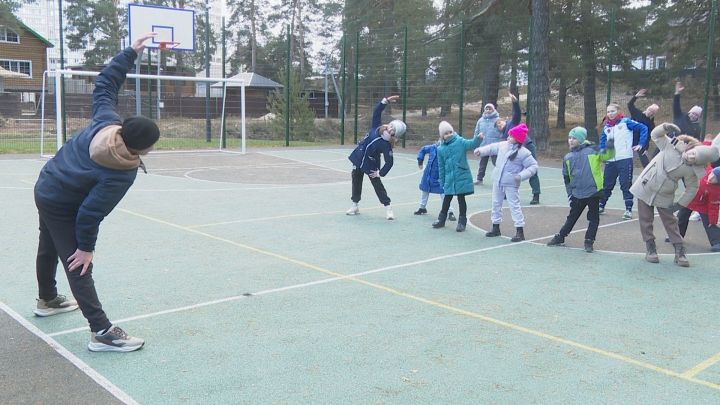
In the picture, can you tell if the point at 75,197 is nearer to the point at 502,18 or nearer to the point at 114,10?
the point at 502,18

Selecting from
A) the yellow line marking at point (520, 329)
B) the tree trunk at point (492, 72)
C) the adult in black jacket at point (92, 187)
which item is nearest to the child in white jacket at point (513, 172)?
the yellow line marking at point (520, 329)

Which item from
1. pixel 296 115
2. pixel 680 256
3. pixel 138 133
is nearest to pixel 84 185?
pixel 138 133

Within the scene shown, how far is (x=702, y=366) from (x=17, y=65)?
49144mm

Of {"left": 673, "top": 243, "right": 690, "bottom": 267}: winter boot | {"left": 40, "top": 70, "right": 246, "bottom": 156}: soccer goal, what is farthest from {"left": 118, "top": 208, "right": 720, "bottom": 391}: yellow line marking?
{"left": 40, "top": 70, "right": 246, "bottom": 156}: soccer goal

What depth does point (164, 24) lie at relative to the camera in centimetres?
2128

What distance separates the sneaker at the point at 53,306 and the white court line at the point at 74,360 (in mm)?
133

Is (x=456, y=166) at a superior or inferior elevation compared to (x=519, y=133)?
inferior

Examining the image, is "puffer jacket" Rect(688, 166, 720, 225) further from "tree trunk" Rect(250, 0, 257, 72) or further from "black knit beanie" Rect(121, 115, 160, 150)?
"tree trunk" Rect(250, 0, 257, 72)

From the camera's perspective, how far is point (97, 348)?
4645 mm

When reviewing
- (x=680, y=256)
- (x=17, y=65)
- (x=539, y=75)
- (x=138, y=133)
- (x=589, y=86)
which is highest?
(x=17, y=65)

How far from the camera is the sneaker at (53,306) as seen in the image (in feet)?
17.5

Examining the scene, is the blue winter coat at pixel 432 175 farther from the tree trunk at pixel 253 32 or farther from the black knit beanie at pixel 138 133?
the tree trunk at pixel 253 32

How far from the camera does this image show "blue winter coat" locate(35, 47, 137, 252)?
14.1 feet

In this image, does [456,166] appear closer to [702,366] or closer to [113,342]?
[702,366]
